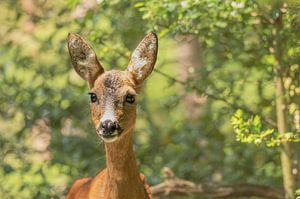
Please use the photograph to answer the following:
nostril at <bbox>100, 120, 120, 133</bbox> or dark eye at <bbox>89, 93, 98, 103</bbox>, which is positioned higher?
dark eye at <bbox>89, 93, 98, 103</bbox>

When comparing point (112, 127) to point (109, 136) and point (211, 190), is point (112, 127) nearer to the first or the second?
point (109, 136)

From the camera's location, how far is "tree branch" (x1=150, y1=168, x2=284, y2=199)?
30.4 ft

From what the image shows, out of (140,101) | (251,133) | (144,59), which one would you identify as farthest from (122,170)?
(140,101)

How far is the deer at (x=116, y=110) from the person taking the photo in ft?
23.5

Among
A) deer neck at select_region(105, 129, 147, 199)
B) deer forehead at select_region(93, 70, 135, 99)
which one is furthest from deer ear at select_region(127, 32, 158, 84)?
deer neck at select_region(105, 129, 147, 199)

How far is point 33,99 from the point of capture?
35.5ft

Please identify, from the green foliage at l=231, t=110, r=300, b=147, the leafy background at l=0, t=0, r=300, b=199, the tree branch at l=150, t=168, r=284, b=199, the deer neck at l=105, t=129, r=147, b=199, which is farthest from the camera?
the leafy background at l=0, t=0, r=300, b=199

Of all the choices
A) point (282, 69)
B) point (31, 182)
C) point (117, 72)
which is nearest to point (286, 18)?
point (282, 69)

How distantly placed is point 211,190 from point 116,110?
2420 millimetres

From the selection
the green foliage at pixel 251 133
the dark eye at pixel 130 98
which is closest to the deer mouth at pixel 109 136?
the dark eye at pixel 130 98

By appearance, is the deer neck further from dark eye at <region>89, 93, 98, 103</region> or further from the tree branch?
the tree branch

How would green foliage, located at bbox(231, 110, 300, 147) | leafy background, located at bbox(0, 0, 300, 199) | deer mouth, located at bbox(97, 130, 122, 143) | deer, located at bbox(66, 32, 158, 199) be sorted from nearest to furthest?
deer mouth, located at bbox(97, 130, 122, 143) → deer, located at bbox(66, 32, 158, 199) → green foliage, located at bbox(231, 110, 300, 147) → leafy background, located at bbox(0, 0, 300, 199)

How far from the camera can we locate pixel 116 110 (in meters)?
7.18

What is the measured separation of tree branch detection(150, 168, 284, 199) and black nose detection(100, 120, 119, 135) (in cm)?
230
